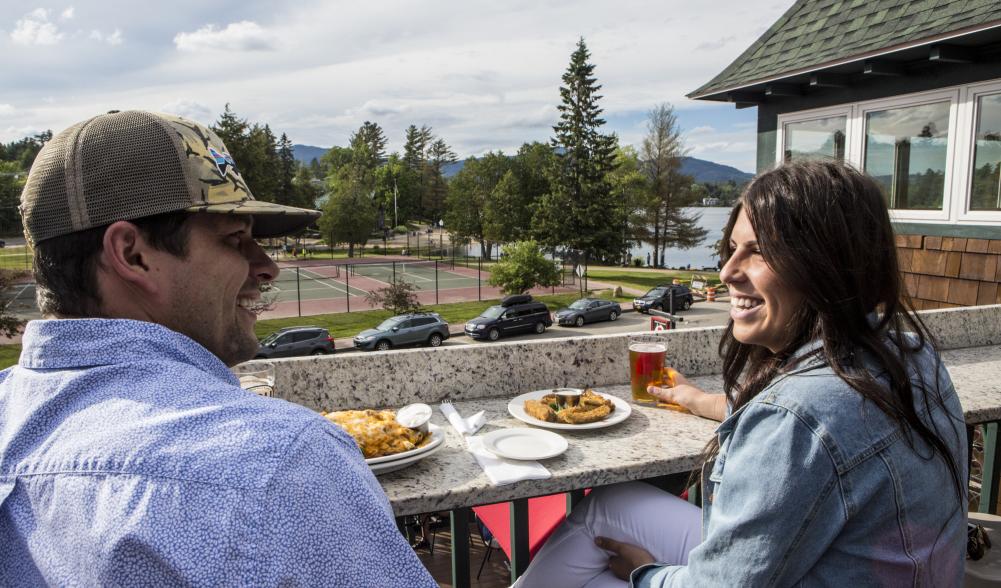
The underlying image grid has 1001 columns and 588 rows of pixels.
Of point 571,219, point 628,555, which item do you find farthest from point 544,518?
point 571,219

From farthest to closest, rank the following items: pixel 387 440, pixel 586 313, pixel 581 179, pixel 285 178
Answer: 1. pixel 285 178
2. pixel 581 179
3. pixel 586 313
4. pixel 387 440

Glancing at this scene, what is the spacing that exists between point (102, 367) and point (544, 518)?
2.03 meters

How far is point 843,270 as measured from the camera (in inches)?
54.7

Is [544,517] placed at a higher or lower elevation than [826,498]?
lower

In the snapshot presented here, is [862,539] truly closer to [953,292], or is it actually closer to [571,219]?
[953,292]

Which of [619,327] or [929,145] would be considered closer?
[929,145]

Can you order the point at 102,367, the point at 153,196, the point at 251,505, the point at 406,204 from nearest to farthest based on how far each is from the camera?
1. the point at 251,505
2. the point at 102,367
3. the point at 153,196
4. the point at 406,204

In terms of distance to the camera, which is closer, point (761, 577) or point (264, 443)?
point (264, 443)

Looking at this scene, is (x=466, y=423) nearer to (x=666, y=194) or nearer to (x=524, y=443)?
(x=524, y=443)

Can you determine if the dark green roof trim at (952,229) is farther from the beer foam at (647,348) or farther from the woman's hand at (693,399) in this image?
the woman's hand at (693,399)

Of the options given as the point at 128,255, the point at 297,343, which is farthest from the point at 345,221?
the point at 128,255

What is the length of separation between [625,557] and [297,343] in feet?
71.2

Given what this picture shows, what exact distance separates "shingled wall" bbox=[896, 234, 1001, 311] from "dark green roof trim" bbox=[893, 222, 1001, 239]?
0.13 ft

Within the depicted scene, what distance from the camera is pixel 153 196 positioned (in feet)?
3.19
